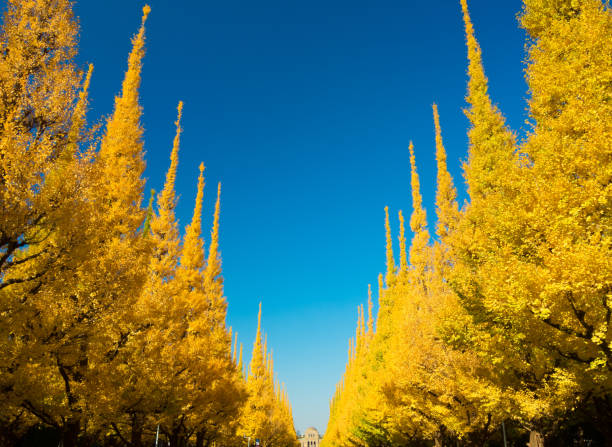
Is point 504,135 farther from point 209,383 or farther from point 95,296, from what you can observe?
point 209,383

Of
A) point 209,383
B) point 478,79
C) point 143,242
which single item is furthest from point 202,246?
point 478,79

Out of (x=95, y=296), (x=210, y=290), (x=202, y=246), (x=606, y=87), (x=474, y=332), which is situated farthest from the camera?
(x=210, y=290)

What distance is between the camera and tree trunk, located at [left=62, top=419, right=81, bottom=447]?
9562 millimetres

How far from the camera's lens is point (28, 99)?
25.4 ft

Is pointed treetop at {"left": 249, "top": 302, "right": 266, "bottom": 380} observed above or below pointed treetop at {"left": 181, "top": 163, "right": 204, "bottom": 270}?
below

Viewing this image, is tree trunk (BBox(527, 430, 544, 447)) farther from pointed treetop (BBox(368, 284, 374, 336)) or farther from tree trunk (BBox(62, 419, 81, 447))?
pointed treetop (BBox(368, 284, 374, 336))

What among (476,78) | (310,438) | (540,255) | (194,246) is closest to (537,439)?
(540,255)

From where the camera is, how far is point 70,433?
9758 mm

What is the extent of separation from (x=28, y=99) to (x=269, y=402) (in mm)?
38193

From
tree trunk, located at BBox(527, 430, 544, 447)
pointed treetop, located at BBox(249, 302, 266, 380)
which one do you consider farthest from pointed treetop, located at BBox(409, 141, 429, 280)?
pointed treetop, located at BBox(249, 302, 266, 380)

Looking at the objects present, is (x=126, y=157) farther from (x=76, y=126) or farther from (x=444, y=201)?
(x=444, y=201)

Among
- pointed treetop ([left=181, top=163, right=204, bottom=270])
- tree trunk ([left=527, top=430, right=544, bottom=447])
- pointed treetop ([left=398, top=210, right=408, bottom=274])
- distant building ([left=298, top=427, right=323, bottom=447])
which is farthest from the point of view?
distant building ([left=298, top=427, right=323, bottom=447])

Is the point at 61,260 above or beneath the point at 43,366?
above

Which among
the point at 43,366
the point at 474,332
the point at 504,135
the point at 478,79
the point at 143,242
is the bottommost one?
the point at 43,366
